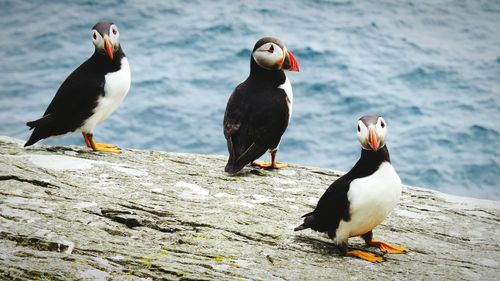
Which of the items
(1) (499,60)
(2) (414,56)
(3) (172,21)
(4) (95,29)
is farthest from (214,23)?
(4) (95,29)

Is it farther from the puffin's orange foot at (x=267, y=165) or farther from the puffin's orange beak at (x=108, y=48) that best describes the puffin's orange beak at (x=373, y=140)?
the puffin's orange beak at (x=108, y=48)

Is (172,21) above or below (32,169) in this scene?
below

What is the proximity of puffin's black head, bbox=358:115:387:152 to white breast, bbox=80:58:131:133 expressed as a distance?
285 cm

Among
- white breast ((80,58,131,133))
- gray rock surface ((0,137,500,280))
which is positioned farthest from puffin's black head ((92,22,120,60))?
gray rock surface ((0,137,500,280))

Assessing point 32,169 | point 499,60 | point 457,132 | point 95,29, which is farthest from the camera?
point 499,60

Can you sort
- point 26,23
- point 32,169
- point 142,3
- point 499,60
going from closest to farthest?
point 32,169 < point 499,60 < point 26,23 < point 142,3

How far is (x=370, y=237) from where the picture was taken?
4.89m

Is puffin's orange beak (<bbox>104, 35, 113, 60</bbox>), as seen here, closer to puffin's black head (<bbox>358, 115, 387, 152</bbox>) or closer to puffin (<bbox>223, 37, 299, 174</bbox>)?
puffin (<bbox>223, 37, 299, 174</bbox>)

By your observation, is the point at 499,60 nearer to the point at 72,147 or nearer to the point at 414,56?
the point at 414,56

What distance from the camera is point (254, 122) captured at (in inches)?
→ 255

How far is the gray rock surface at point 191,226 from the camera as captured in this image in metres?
4.23

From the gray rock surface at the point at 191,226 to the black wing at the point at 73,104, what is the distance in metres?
0.25

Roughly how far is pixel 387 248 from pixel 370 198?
45cm

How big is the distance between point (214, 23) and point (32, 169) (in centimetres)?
1641
